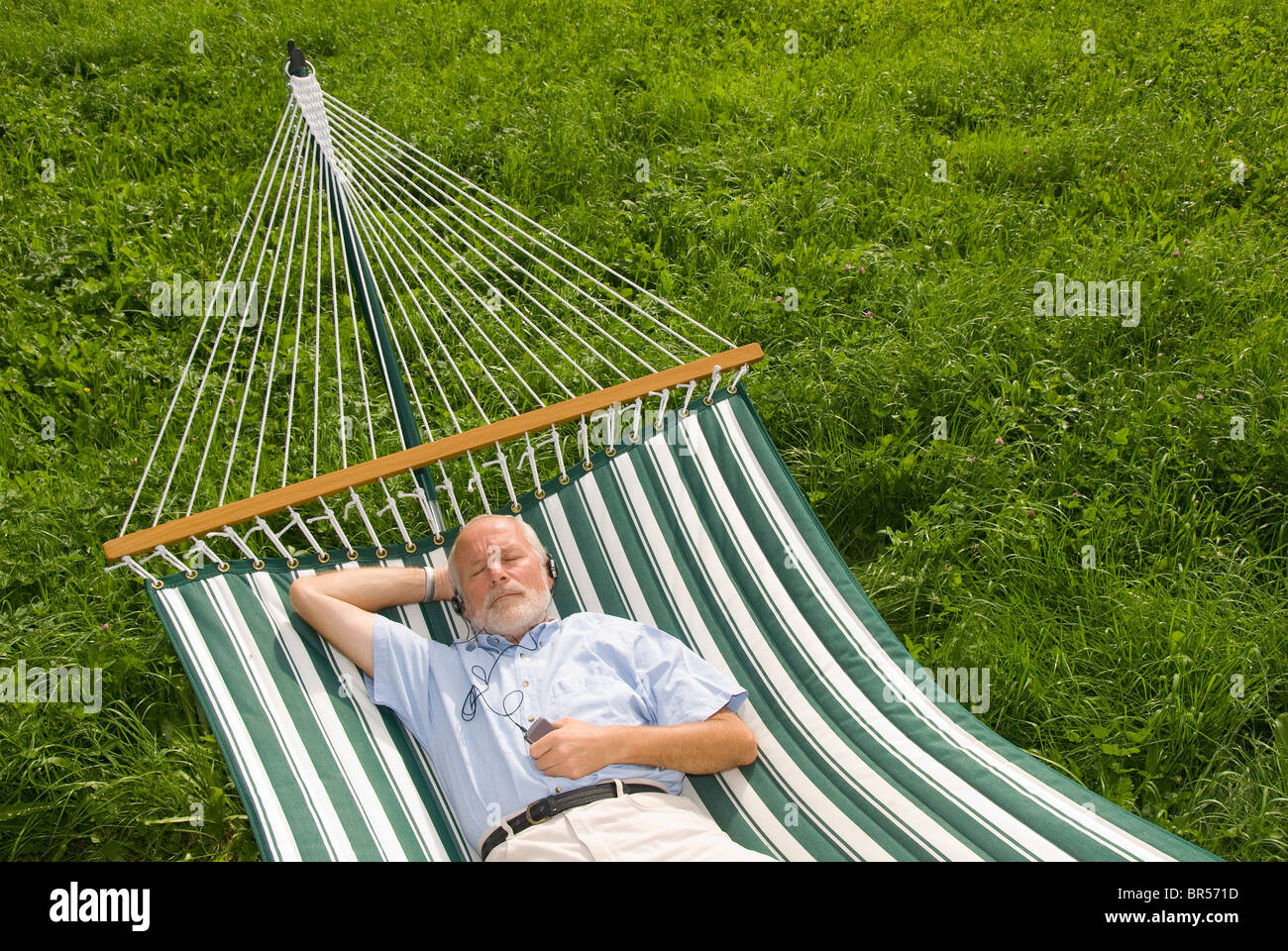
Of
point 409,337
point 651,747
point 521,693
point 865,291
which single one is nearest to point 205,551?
point 521,693

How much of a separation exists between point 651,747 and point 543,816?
250 mm

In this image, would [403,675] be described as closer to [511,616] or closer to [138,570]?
[511,616]

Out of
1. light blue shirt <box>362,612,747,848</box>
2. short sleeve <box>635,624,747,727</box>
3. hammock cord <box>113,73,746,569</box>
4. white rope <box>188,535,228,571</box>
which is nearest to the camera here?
light blue shirt <box>362,612,747,848</box>

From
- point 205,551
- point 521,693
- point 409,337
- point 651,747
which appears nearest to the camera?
point 651,747

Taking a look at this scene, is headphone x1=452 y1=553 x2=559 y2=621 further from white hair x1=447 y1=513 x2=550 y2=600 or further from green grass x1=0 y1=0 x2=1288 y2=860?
green grass x1=0 y1=0 x2=1288 y2=860

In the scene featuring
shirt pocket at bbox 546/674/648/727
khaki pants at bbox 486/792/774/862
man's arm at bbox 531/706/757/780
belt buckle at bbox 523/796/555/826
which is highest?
shirt pocket at bbox 546/674/648/727

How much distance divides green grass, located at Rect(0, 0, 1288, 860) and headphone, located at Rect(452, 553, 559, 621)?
0.70m

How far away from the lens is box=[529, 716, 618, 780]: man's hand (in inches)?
83.0

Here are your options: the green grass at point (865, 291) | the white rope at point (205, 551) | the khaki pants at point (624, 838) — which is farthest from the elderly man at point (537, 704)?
the green grass at point (865, 291)

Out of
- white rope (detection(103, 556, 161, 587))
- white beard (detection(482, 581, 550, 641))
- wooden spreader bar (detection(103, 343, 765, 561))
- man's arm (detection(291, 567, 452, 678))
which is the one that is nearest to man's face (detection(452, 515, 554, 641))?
white beard (detection(482, 581, 550, 641))

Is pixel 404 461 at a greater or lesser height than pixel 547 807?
greater

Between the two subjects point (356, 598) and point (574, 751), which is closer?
point (574, 751)

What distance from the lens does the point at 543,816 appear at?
2113mm

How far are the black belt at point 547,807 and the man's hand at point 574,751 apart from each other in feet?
0.14
